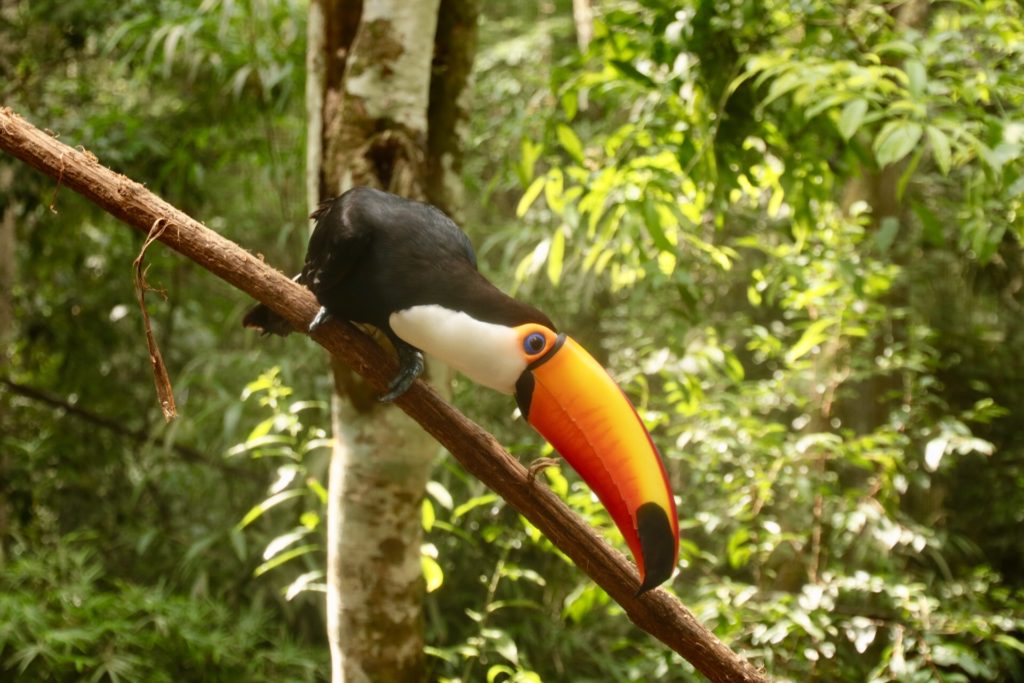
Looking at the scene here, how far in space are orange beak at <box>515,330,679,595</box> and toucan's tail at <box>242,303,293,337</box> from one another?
0.61 metres

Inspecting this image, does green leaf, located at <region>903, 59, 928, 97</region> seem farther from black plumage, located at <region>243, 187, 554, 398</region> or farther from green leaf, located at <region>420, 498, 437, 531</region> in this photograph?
green leaf, located at <region>420, 498, 437, 531</region>

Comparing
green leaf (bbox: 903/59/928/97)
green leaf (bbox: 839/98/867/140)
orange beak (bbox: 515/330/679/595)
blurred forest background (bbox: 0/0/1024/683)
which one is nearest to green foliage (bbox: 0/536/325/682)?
blurred forest background (bbox: 0/0/1024/683)

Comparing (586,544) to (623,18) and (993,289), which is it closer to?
(623,18)

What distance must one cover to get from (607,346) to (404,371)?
8.48ft

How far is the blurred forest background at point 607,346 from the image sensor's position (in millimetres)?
1991

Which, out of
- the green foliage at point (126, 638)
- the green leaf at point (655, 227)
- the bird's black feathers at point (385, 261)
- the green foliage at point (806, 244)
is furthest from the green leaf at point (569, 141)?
the green foliage at point (126, 638)

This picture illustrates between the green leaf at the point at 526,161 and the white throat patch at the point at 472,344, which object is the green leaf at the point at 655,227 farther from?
the white throat patch at the point at 472,344

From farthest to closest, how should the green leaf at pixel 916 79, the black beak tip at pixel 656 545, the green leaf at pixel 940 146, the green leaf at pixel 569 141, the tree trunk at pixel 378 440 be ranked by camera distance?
the green leaf at pixel 569 141 < the tree trunk at pixel 378 440 < the green leaf at pixel 916 79 < the green leaf at pixel 940 146 < the black beak tip at pixel 656 545

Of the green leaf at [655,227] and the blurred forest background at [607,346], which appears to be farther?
the blurred forest background at [607,346]

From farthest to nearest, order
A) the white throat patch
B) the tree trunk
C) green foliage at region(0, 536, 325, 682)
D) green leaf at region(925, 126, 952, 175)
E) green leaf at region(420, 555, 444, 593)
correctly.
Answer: green foliage at region(0, 536, 325, 682) → green leaf at region(420, 555, 444, 593) → the tree trunk → green leaf at region(925, 126, 952, 175) → the white throat patch

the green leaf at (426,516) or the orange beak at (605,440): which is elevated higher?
the orange beak at (605,440)

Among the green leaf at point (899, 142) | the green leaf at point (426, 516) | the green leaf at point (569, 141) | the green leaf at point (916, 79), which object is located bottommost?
the green leaf at point (426, 516)

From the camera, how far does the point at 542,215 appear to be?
2.87 meters

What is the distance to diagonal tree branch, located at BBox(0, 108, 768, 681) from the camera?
1.25 meters
